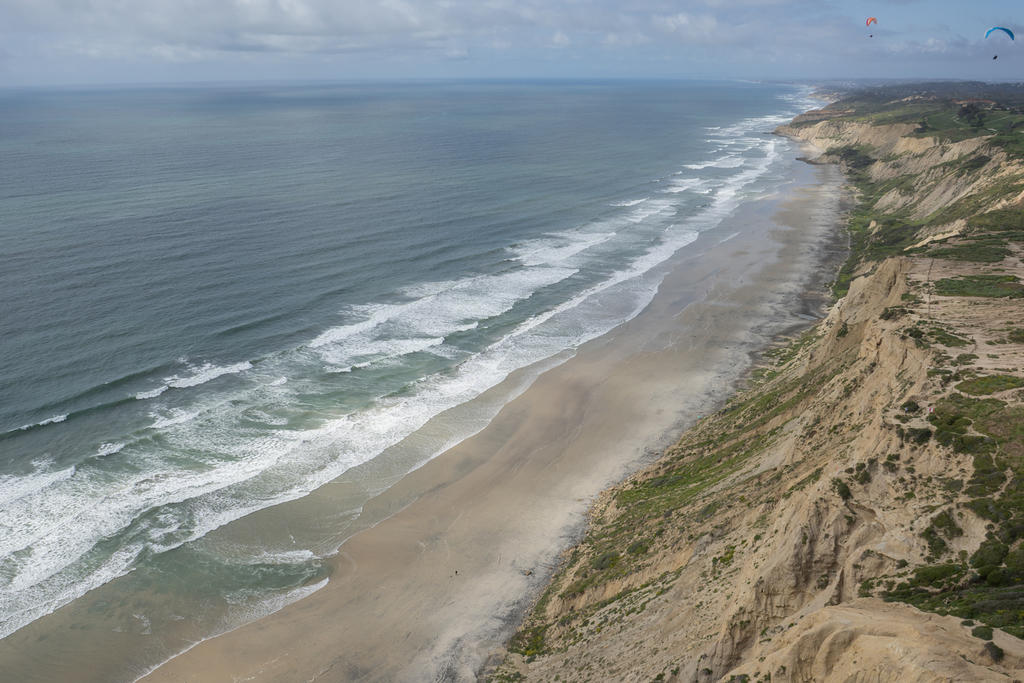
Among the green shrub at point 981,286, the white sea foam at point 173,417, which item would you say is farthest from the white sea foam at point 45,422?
the green shrub at point 981,286

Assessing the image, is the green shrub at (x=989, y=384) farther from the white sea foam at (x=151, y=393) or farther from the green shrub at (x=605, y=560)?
the white sea foam at (x=151, y=393)

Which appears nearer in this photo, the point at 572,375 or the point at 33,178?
the point at 572,375

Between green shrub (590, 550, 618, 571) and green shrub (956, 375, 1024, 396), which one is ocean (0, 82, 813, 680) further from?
green shrub (956, 375, 1024, 396)

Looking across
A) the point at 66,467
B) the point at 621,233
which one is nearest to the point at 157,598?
the point at 66,467

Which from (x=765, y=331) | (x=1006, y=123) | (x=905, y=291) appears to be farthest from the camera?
(x=1006, y=123)

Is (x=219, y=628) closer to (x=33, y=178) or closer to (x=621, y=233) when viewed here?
(x=621, y=233)

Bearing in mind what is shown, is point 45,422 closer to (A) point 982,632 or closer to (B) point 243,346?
(B) point 243,346

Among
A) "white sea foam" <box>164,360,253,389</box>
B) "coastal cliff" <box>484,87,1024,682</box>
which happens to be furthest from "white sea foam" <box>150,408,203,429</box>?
"coastal cliff" <box>484,87,1024,682</box>
